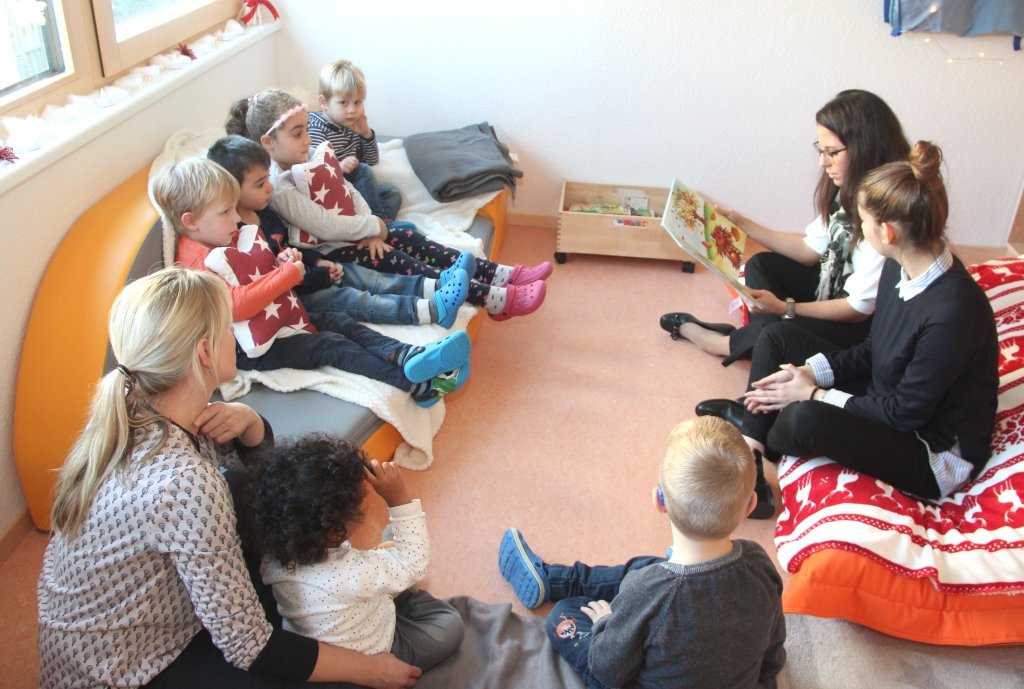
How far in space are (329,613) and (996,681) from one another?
1.36 meters

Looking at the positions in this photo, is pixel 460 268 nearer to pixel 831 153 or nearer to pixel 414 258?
pixel 414 258

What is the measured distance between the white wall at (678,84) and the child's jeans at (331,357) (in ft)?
4.98

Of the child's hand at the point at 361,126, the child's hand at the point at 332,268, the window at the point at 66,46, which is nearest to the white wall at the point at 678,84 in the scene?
the child's hand at the point at 361,126

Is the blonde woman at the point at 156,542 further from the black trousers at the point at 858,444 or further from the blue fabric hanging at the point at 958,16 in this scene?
→ the blue fabric hanging at the point at 958,16

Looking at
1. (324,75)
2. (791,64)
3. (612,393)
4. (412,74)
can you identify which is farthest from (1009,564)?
(412,74)

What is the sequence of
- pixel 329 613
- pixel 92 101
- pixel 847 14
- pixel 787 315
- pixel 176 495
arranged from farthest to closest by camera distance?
pixel 847 14 < pixel 787 315 < pixel 92 101 < pixel 329 613 < pixel 176 495

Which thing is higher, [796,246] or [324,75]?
[324,75]

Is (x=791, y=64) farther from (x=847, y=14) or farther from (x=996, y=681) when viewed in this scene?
(x=996, y=681)

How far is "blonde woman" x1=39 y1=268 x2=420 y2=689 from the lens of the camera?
1.21 m

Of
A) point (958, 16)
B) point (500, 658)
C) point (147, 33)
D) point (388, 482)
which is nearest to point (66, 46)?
point (147, 33)

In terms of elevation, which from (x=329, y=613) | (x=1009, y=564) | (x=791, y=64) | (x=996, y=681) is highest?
(x=791, y=64)

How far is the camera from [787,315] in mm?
2449

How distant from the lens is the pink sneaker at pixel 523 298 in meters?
2.52

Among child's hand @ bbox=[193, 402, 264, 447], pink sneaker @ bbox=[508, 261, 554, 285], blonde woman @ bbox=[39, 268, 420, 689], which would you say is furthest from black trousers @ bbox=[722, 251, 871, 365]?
blonde woman @ bbox=[39, 268, 420, 689]
